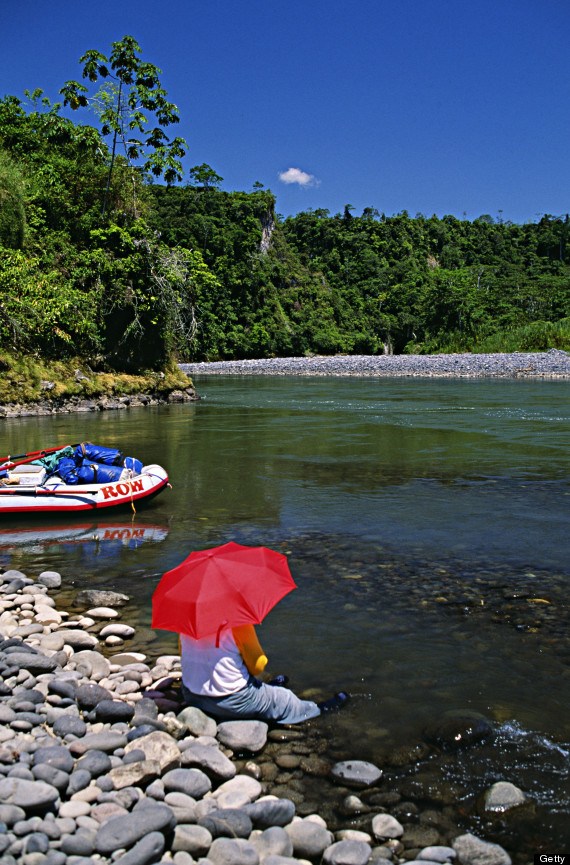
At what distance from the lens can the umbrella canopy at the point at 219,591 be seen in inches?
183

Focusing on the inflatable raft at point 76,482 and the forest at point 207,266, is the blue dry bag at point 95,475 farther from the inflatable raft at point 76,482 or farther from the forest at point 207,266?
the forest at point 207,266

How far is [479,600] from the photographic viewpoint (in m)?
7.38

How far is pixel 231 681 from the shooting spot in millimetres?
4797

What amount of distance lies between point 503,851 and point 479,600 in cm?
383

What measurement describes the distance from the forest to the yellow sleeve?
2534 cm

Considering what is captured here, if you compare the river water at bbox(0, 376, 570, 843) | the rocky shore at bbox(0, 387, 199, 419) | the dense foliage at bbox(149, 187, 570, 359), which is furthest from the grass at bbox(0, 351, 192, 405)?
the dense foliage at bbox(149, 187, 570, 359)

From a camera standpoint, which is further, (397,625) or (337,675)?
(397,625)

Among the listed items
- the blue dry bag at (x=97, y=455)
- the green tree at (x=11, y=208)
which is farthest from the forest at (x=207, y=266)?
the blue dry bag at (x=97, y=455)

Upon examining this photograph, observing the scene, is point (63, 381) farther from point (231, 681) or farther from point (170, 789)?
point (170, 789)

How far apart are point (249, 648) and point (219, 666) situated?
0.24 metres

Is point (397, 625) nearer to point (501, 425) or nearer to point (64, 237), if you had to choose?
point (501, 425)

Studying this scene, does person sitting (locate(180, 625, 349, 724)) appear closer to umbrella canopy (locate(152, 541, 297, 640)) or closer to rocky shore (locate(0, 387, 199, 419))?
umbrella canopy (locate(152, 541, 297, 640))

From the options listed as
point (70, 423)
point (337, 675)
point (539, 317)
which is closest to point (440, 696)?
point (337, 675)

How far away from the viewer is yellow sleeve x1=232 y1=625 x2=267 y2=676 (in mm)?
4871
